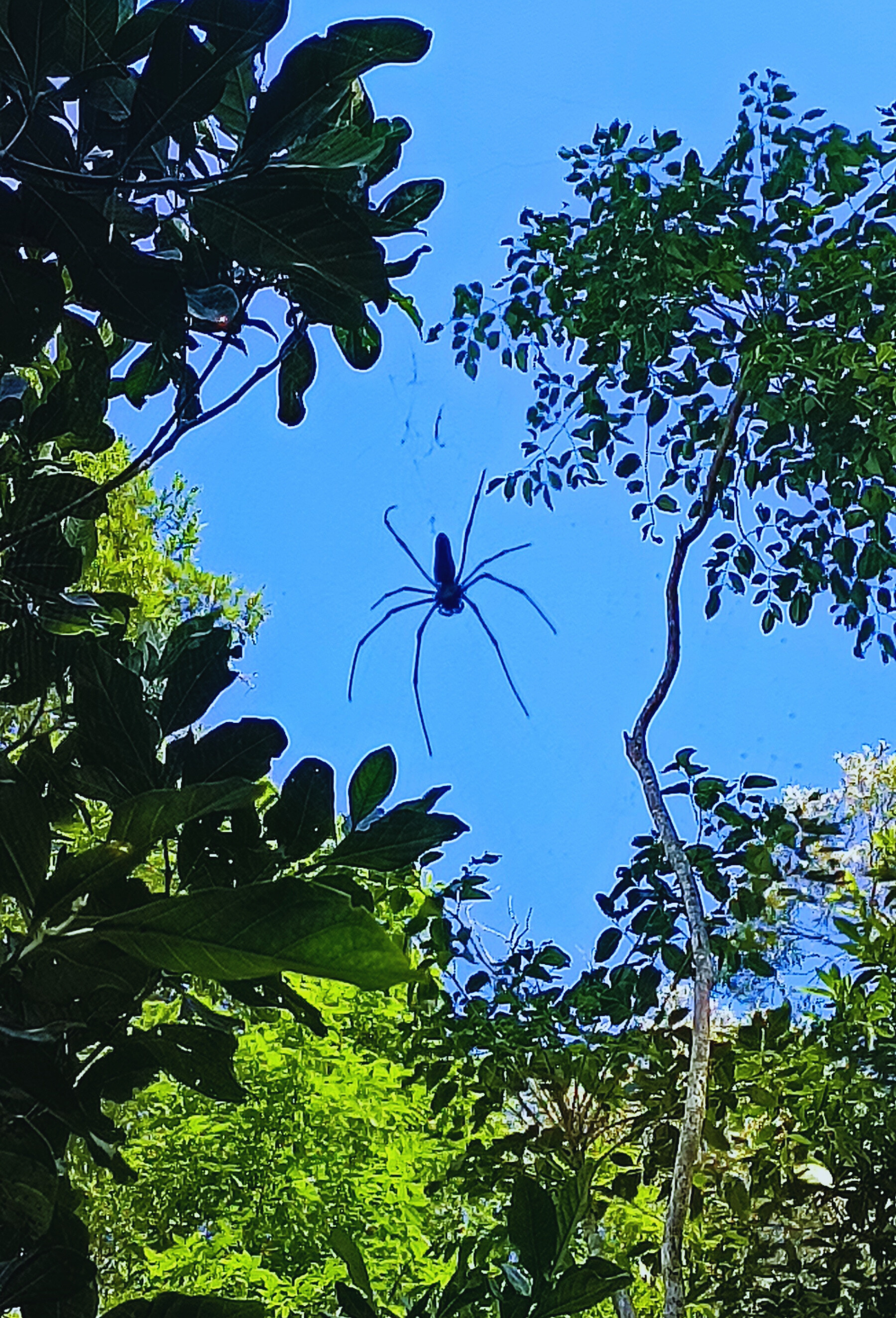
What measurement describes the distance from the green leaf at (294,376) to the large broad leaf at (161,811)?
1.15ft

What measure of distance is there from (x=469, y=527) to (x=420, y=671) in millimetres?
230

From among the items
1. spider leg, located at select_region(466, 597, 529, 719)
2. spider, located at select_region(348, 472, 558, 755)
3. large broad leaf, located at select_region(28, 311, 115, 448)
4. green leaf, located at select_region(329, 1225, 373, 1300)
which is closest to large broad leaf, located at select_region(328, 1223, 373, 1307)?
green leaf, located at select_region(329, 1225, 373, 1300)

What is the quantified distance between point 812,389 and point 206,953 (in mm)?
1231

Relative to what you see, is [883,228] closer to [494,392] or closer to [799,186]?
[799,186]

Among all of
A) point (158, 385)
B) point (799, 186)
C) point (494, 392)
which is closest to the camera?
point (158, 385)

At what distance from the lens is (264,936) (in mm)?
256

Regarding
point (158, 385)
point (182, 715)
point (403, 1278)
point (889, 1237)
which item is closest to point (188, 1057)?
point (182, 715)

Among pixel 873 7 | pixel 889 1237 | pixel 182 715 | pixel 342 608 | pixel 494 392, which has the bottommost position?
pixel 182 715

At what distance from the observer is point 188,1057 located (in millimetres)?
442

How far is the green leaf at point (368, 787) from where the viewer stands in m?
0.54

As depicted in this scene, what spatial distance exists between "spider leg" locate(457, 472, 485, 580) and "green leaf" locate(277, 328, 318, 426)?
1211mm

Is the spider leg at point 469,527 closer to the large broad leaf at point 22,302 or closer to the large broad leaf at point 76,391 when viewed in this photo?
the large broad leaf at point 76,391

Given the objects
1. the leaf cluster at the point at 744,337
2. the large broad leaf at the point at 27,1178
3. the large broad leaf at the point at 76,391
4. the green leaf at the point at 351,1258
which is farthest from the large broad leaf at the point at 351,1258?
the leaf cluster at the point at 744,337

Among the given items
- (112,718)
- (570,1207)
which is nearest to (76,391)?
(112,718)
